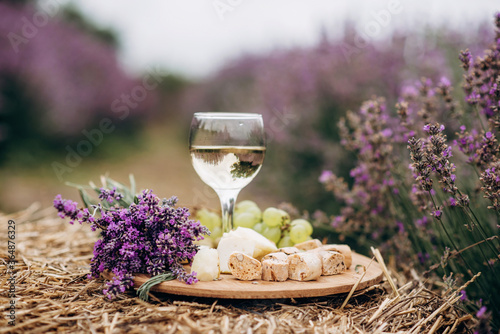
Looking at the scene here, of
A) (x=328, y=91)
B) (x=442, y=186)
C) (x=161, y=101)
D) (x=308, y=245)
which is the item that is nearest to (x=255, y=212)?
(x=308, y=245)

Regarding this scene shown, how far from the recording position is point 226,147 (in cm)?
181

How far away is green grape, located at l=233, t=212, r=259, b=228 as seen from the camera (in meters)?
2.11

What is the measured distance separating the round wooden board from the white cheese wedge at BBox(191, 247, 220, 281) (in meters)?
0.03

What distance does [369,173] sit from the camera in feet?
7.99

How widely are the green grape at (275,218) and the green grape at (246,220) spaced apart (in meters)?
0.09

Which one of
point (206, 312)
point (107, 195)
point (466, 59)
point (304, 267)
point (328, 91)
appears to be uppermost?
point (328, 91)

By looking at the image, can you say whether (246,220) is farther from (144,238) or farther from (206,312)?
(206,312)

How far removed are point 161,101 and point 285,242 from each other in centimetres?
1230

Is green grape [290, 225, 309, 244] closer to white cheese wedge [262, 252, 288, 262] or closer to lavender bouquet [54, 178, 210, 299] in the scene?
white cheese wedge [262, 252, 288, 262]

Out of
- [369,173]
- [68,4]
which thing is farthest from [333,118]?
[68,4]

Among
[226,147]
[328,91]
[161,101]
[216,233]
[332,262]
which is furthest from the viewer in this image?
[161,101]

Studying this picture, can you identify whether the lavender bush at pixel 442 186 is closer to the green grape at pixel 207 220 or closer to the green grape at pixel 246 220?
the green grape at pixel 246 220

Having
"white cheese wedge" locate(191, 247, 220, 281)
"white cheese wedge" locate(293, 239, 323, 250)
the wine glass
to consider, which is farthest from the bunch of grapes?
"white cheese wedge" locate(191, 247, 220, 281)

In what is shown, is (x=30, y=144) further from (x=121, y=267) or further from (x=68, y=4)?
(x=68, y=4)
